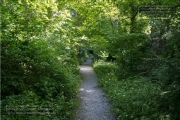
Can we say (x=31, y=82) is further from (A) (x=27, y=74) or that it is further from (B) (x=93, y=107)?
(B) (x=93, y=107)

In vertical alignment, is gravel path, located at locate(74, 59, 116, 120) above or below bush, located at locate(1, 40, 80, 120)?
below

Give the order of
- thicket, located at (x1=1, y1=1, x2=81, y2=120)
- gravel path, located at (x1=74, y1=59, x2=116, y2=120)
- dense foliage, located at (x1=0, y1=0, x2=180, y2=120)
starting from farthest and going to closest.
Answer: gravel path, located at (x1=74, y1=59, x2=116, y2=120)
thicket, located at (x1=1, y1=1, x2=81, y2=120)
dense foliage, located at (x1=0, y1=0, x2=180, y2=120)

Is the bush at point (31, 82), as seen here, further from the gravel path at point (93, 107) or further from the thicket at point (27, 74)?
the gravel path at point (93, 107)

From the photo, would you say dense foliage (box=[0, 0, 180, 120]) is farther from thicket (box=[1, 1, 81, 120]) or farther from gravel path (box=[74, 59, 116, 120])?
gravel path (box=[74, 59, 116, 120])

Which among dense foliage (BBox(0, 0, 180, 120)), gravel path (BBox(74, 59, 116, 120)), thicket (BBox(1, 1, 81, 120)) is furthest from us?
gravel path (BBox(74, 59, 116, 120))

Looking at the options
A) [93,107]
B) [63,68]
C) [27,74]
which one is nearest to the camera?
[27,74]

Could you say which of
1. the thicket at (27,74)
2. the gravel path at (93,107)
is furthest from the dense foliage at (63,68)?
the gravel path at (93,107)

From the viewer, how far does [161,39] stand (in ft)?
41.5

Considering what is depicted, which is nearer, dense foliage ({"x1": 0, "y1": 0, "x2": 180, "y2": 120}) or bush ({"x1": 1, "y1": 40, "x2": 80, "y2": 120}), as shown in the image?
dense foliage ({"x1": 0, "y1": 0, "x2": 180, "y2": 120})

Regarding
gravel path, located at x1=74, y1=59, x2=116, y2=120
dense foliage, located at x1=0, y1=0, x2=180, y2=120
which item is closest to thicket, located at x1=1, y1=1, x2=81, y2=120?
dense foliage, located at x1=0, y1=0, x2=180, y2=120

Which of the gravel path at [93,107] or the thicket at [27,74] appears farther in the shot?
the gravel path at [93,107]

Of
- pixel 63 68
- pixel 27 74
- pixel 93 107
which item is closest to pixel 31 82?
pixel 27 74

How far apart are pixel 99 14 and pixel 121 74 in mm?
5487

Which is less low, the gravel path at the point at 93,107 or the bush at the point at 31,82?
the bush at the point at 31,82
